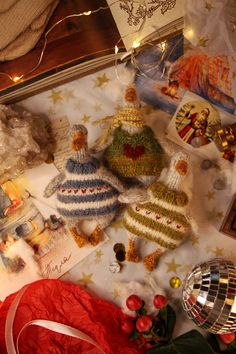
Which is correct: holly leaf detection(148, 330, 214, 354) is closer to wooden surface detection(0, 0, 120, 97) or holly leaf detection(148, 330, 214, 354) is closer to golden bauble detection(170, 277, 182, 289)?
golden bauble detection(170, 277, 182, 289)

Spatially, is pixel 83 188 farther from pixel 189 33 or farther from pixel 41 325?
pixel 189 33

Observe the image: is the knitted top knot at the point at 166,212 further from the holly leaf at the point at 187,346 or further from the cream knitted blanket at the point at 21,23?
the cream knitted blanket at the point at 21,23

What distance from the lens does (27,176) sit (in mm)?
801

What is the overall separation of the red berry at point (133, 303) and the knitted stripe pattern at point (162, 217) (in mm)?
112

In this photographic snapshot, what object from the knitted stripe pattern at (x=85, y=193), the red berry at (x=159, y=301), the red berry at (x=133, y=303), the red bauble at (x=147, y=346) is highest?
the knitted stripe pattern at (x=85, y=193)

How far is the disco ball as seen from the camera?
23.6 inches

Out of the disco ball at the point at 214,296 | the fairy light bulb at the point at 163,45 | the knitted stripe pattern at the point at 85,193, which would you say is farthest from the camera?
the fairy light bulb at the point at 163,45

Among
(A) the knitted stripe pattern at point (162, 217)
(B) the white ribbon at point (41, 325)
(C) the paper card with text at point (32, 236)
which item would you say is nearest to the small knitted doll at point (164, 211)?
(A) the knitted stripe pattern at point (162, 217)

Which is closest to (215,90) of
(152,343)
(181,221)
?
(181,221)

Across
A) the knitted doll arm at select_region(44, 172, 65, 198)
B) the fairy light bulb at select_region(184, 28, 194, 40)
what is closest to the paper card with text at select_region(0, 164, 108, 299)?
the knitted doll arm at select_region(44, 172, 65, 198)

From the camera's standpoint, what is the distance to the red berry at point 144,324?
27.8 inches

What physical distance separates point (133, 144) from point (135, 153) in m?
0.02

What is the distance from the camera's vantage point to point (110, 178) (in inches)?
28.2

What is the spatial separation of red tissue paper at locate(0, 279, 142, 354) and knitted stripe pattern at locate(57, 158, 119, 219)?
16 centimetres
